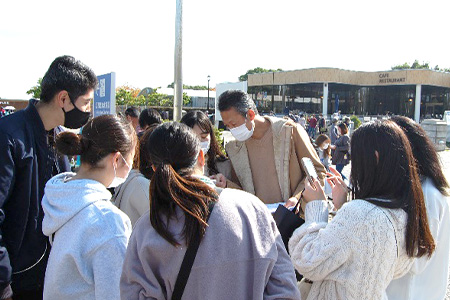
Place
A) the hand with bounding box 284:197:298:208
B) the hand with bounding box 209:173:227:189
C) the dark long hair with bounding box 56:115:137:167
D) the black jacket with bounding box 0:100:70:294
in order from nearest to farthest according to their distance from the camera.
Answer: the dark long hair with bounding box 56:115:137:167, the black jacket with bounding box 0:100:70:294, the hand with bounding box 284:197:298:208, the hand with bounding box 209:173:227:189

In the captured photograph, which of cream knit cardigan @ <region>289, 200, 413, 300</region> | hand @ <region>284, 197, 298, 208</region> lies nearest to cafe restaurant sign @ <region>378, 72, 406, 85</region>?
hand @ <region>284, 197, 298, 208</region>

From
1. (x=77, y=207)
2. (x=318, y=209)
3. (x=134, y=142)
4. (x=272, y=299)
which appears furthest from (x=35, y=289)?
(x=318, y=209)

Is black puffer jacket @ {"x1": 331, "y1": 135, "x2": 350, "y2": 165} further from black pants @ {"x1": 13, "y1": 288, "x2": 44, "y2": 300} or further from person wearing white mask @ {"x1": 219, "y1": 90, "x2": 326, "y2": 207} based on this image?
black pants @ {"x1": 13, "y1": 288, "x2": 44, "y2": 300}

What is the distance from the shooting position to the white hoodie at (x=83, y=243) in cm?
156

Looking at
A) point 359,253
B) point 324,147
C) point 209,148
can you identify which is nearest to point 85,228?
point 359,253

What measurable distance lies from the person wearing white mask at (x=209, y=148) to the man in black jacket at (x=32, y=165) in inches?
46.5

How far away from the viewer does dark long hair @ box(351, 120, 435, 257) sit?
1.66 m

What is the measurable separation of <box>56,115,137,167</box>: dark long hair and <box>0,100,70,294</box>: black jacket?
318 millimetres

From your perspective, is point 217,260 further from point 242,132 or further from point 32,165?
point 242,132

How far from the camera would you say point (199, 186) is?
1.38 metres

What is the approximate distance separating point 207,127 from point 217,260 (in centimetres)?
222

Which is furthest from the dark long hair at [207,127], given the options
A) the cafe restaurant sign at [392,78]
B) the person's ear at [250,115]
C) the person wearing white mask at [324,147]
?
the cafe restaurant sign at [392,78]

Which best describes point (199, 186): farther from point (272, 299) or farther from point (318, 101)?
point (318, 101)

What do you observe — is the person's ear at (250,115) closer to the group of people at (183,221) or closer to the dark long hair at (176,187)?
the group of people at (183,221)
